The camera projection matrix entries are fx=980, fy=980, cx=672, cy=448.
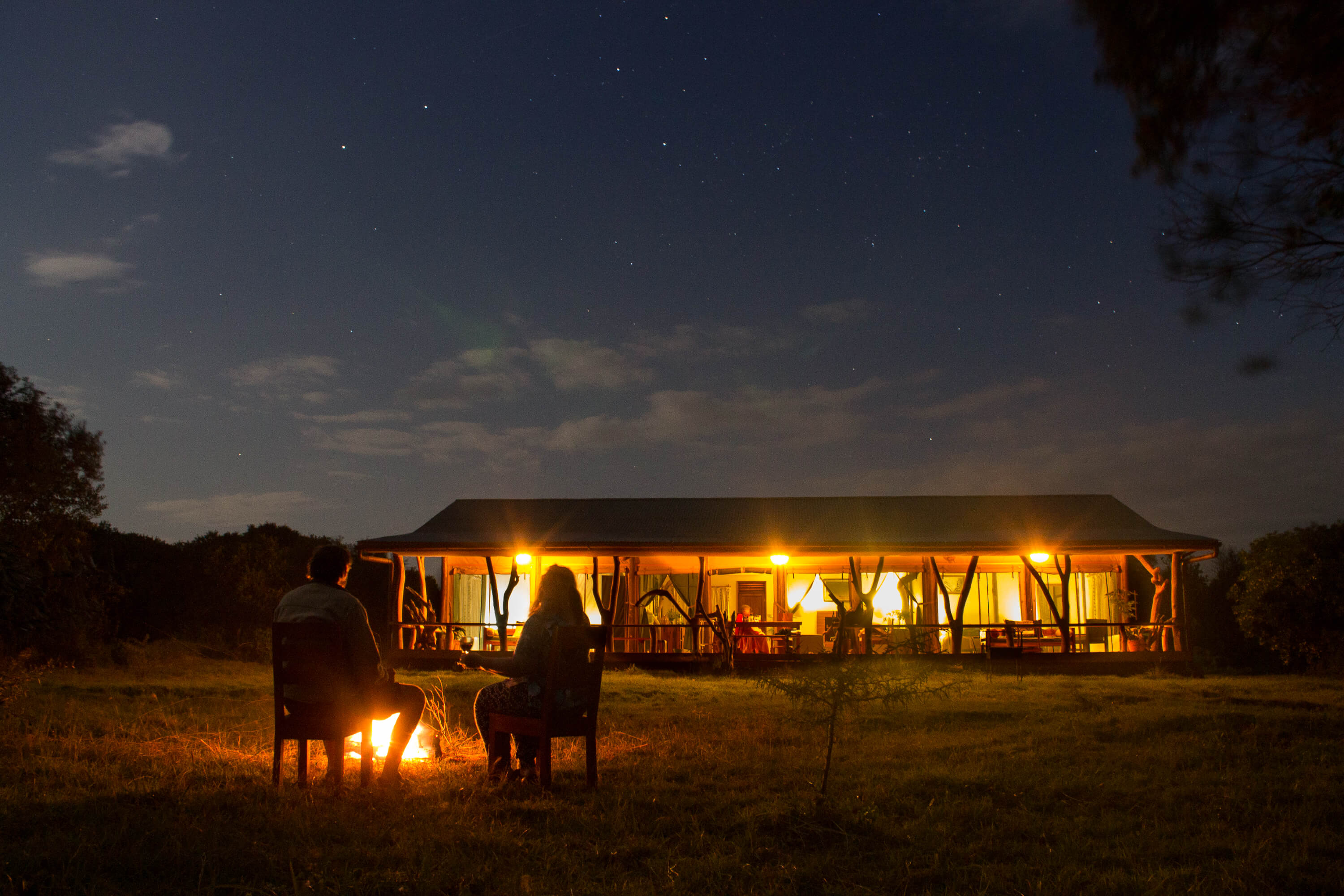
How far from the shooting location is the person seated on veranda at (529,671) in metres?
4.95

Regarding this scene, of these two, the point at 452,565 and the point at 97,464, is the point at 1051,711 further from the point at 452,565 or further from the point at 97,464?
the point at 452,565

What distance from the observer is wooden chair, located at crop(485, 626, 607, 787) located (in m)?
4.79

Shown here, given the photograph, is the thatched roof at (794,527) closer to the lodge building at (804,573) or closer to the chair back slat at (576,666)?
the lodge building at (804,573)

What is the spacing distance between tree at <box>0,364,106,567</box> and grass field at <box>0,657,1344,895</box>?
3582 millimetres

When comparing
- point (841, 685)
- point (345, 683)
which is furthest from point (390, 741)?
point (841, 685)

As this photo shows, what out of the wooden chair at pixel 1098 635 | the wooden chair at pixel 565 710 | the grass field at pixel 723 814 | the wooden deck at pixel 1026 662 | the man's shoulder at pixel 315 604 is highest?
the man's shoulder at pixel 315 604

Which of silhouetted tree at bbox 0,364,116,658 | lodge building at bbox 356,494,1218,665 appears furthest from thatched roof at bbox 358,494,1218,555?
silhouetted tree at bbox 0,364,116,658

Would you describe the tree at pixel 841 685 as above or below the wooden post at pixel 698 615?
above

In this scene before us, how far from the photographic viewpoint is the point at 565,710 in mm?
4930

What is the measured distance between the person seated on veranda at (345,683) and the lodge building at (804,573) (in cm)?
1028

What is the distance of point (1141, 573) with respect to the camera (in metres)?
22.8

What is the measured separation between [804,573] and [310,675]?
16131mm

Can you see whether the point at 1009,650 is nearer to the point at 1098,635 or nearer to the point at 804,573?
the point at 1098,635

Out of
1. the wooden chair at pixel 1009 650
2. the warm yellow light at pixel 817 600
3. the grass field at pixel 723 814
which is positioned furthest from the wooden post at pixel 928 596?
the grass field at pixel 723 814
